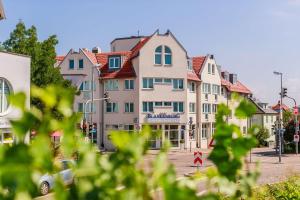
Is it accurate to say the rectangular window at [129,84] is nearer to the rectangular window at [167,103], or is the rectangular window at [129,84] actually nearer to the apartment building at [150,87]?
the apartment building at [150,87]

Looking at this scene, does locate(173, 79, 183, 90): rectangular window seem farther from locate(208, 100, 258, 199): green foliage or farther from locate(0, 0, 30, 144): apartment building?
locate(208, 100, 258, 199): green foliage

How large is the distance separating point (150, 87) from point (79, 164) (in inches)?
2154

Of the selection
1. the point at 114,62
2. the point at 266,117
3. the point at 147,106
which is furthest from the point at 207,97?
the point at 266,117

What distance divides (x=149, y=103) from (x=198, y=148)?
8.74m

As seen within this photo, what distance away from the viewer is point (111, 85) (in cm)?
5838

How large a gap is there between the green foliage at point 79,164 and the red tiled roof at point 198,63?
199 ft

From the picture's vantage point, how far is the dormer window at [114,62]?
58469 millimetres

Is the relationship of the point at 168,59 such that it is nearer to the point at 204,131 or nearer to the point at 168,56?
the point at 168,56

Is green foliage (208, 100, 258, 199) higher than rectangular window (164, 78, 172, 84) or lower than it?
lower

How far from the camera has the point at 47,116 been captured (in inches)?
71.6

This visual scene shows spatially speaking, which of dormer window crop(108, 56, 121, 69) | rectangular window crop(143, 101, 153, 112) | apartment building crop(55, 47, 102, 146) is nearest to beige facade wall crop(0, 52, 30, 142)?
rectangular window crop(143, 101, 153, 112)

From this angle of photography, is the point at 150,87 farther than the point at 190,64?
No

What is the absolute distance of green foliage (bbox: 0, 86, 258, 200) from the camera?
5.19 feet

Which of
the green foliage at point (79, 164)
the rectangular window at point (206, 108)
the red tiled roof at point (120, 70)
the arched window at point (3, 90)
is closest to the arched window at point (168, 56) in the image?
the red tiled roof at point (120, 70)
